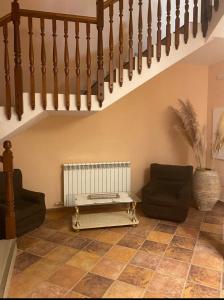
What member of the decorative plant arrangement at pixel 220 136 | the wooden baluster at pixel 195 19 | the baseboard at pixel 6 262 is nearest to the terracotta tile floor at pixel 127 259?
the baseboard at pixel 6 262

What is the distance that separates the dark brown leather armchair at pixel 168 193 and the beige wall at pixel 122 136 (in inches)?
14.3

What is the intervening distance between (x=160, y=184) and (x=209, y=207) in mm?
839

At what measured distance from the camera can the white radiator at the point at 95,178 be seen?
3824 millimetres

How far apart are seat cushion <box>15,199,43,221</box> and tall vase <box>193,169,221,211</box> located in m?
2.41

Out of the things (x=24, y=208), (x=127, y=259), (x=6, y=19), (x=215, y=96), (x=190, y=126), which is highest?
(x=6, y=19)

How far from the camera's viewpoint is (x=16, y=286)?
6.86 feet

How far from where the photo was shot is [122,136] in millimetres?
4207

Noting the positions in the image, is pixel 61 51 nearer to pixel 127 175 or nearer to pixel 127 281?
pixel 127 175

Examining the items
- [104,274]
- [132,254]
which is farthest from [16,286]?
Result: [132,254]

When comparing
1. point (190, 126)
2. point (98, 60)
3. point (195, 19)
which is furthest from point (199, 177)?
point (98, 60)

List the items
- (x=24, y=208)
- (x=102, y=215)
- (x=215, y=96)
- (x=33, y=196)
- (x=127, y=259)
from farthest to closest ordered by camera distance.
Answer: (x=215, y=96) < (x=102, y=215) < (x=33, y=196) < (x=24, y=208) < (x=127, y=259)

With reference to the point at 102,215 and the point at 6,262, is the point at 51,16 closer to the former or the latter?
the point at 6,262

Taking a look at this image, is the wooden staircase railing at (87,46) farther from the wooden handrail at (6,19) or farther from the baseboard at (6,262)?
the baseboard at (6,262)

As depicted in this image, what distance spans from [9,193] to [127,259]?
142 centimetres
